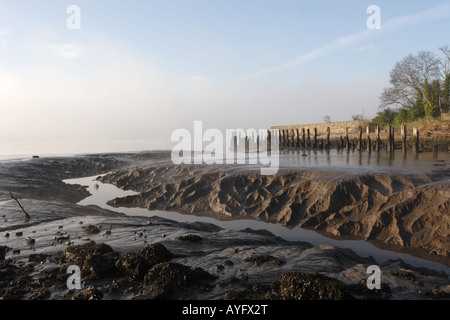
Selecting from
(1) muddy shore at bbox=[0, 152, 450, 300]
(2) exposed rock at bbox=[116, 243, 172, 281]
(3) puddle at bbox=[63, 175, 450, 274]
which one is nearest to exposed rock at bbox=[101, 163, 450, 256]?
(1) muddy shore at bbox=[0, 152, 450, 300]

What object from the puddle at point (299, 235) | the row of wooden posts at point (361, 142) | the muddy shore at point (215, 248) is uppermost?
the row of wooden posts at point (361, 142)

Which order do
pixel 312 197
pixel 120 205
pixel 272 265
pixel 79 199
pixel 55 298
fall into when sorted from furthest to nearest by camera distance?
pixel 79 199, pixel 120 205, pixel 312 197, pixel 272 265, pixel 55 298

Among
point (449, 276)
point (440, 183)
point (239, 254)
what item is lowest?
point (449, 276)

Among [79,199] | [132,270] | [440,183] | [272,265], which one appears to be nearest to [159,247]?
[132,270]

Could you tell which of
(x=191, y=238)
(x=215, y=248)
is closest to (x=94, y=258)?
(x=191, y=238)

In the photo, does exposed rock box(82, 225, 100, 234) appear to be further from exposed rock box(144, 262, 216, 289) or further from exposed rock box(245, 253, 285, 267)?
exposed rock box(245, 253, 285, 267)

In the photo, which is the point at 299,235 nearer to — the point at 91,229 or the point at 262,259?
the point at 262,259

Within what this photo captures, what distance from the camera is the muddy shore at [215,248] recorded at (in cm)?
475

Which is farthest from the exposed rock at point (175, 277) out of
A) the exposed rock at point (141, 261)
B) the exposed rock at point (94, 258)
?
the exposed rock at point (94, 258)

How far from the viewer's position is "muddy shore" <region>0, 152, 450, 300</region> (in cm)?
475

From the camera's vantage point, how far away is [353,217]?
32.2 ft

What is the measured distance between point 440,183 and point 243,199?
7358 millimetres

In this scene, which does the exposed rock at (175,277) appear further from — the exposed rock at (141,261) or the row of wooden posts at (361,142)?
the row of wooden posts at (361,142)
